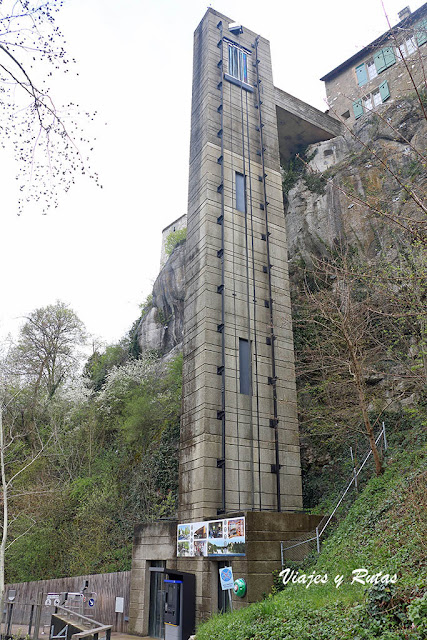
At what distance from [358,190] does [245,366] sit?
43.8ft

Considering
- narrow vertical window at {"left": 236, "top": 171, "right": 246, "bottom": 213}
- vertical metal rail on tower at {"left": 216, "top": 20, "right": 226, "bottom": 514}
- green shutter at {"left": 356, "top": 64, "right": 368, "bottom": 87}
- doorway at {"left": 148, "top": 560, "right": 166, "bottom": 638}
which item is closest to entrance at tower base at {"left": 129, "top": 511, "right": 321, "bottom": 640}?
doorway at {"left": 148, "top": 560, "right": 166, "bottom": 638}

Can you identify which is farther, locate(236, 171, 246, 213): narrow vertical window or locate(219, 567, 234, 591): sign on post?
locate(236, 171, 246, 213): narrow vertical window

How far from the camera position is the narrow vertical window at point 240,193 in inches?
A: 777

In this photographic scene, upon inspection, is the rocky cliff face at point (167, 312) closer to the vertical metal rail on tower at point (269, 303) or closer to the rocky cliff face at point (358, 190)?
the rocky cliff face at point (358, 190)

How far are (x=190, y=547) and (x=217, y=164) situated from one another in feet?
46.9

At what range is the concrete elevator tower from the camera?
44.0 ft

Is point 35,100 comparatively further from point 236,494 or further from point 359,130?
point 359,130

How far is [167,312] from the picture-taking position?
33.0 metres

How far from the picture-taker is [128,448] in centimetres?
2442

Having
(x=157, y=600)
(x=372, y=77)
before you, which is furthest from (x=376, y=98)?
(x=157, y=600)

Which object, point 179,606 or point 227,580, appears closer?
point 227,580

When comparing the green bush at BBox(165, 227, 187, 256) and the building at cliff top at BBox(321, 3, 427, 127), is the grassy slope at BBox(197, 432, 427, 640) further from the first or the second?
the green bush at BBox(165, 227, 187, 256)

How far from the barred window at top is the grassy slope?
1801cm

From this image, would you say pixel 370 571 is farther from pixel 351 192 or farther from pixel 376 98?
pixel 376 98
